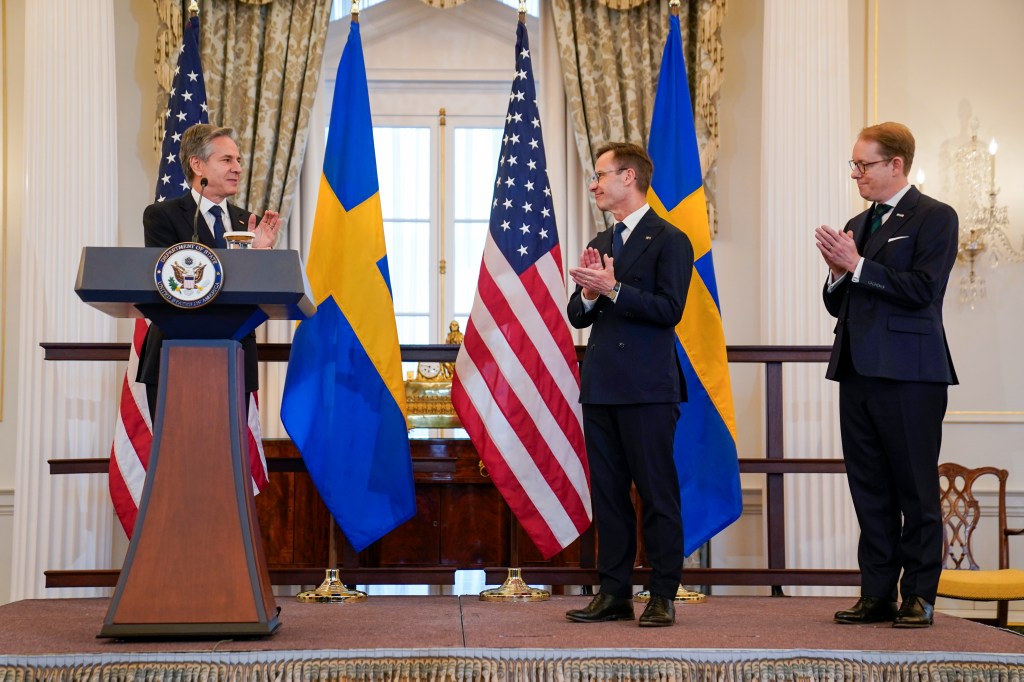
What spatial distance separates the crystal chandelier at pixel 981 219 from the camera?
5.82 meters

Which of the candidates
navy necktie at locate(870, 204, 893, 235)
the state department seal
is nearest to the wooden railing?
navy necktie at locate(870, 204, 893, 235)

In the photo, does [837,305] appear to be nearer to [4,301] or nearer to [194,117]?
[194,117]

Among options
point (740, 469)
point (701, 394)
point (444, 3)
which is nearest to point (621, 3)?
point (444, 3)

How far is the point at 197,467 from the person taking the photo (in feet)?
9.14

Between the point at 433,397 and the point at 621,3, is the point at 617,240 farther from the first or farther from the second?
the point at 621,3

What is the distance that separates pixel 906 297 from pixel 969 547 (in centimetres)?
276

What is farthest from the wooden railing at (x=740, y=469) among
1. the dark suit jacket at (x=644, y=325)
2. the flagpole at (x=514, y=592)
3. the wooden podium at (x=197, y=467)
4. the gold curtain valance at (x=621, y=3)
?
the gold curtain valance at (x=621, y=3)

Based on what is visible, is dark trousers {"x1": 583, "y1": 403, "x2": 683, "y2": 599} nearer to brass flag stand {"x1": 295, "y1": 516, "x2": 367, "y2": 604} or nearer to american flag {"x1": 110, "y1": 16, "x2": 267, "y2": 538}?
brass flag stand {"x1": 295, "y1": 516, "x2": 367, "y2": 604}

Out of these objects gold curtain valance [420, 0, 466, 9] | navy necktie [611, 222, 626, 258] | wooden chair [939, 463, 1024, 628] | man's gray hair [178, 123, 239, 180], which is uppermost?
gold curtain valance [420, 0, 466, 9]

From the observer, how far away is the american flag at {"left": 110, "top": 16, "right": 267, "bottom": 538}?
380 cm

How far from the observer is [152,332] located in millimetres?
3363

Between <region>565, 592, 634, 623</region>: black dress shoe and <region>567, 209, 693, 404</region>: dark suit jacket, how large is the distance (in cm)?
62

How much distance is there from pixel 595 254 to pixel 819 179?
97.6 inches

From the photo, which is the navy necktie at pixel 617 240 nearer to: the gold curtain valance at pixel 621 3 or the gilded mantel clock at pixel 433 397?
the gilded mantel clock at pixel 433 397
